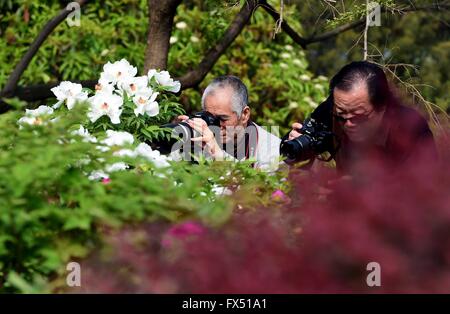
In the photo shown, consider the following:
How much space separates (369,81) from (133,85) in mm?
1102

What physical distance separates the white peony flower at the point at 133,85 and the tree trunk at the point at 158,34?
81.6 inches

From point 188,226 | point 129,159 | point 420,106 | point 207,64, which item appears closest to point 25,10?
point 207,64

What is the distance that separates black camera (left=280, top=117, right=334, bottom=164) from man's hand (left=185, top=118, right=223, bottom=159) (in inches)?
12.2

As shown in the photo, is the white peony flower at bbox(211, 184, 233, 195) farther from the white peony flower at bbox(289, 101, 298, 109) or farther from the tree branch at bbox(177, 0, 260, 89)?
the white peony flower at bbox(289, 101, 298, 109)

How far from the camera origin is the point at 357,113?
4.11 metres

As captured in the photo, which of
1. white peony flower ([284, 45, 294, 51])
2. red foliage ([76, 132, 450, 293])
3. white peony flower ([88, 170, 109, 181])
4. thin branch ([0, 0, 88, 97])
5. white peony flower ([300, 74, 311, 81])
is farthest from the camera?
white peony flower ([284, 45, 294, 51])

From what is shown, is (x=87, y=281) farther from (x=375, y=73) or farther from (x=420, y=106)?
(x=420, y=106)

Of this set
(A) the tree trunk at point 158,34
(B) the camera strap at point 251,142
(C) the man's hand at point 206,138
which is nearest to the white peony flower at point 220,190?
(C) the man's hand at point 206,138

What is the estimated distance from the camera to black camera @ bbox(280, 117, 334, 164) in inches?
164

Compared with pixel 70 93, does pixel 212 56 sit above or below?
above

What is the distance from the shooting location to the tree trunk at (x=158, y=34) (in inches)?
247

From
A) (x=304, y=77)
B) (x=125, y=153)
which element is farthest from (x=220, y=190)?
(x=304, y=77)

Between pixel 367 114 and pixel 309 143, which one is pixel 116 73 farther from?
pixel 367 114

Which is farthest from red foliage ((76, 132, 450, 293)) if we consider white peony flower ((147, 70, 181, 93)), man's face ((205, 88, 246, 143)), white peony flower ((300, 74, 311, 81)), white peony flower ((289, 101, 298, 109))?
white peony flower ((300, 74, 311, 81))
